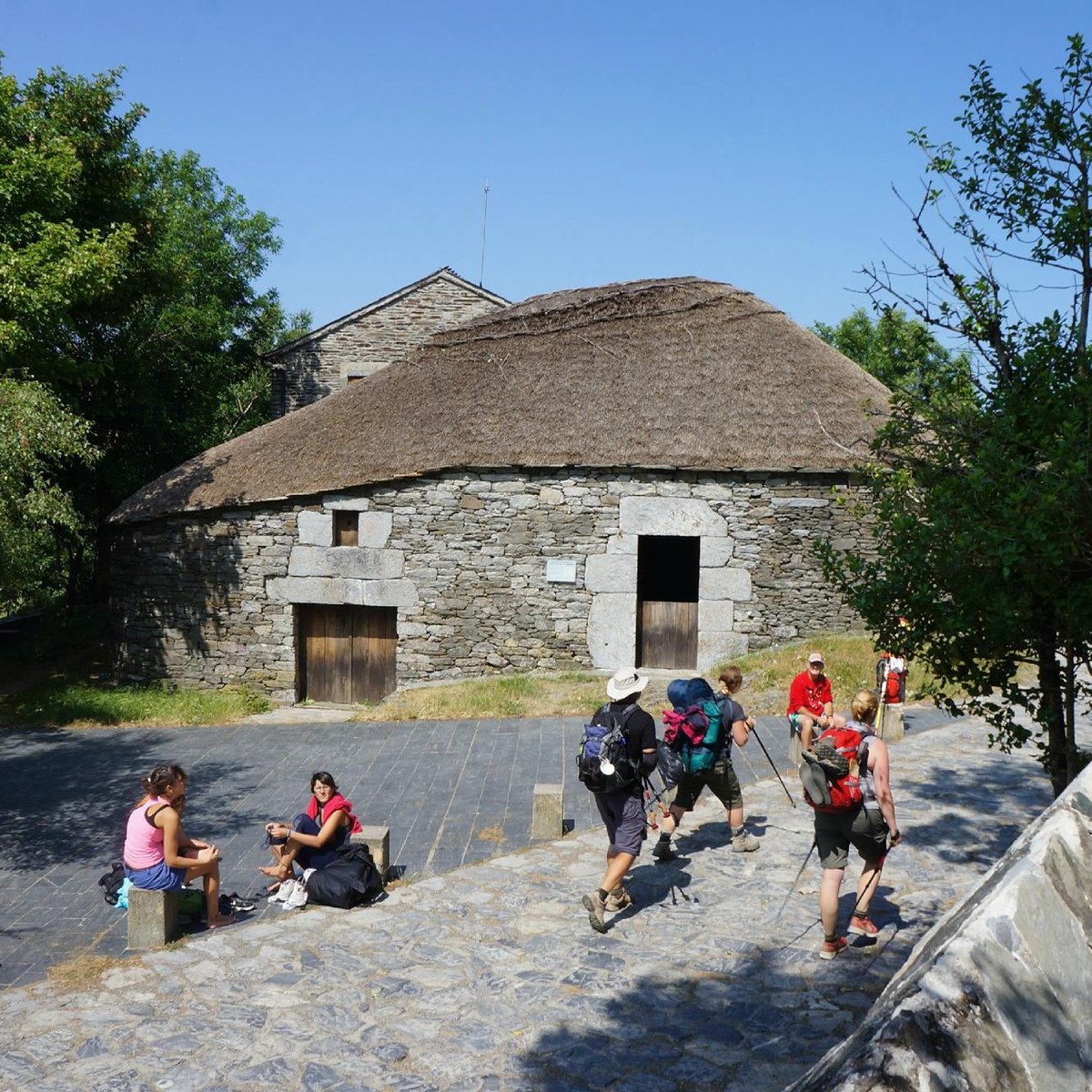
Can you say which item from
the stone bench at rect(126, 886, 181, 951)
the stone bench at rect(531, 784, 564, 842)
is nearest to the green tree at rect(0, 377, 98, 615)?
the stone bench at rect(126, 886, 181, 951)

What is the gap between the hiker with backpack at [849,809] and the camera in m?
5.65

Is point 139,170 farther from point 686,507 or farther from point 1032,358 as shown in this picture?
point 1032,358

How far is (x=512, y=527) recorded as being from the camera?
1498 cm

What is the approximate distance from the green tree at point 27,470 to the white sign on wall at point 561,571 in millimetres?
6456

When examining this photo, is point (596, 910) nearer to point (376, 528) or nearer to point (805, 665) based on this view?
point (805, 665)

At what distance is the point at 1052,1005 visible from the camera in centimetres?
156

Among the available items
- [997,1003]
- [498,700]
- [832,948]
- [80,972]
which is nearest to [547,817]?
[832,948]

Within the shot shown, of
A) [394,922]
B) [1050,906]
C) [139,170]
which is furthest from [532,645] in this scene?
[1050,906]

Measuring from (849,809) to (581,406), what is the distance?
421 inches

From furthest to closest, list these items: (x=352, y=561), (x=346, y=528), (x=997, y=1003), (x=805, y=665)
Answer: (x=346, y=528) → (x=352, y=561) → (x=805, y=665) → (x=997, y=1003)

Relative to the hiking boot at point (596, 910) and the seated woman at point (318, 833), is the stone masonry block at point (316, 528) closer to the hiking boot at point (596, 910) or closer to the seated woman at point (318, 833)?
the seated woman at point (318, 833)

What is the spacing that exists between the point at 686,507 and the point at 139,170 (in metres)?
11.8

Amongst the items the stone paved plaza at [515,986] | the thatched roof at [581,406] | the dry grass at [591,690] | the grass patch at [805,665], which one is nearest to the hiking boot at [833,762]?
the stone paved plaza at [515,986]

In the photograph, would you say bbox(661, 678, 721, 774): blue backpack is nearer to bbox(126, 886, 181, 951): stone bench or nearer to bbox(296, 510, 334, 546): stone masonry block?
bbox(126, 886, 181, 951): stone bench
